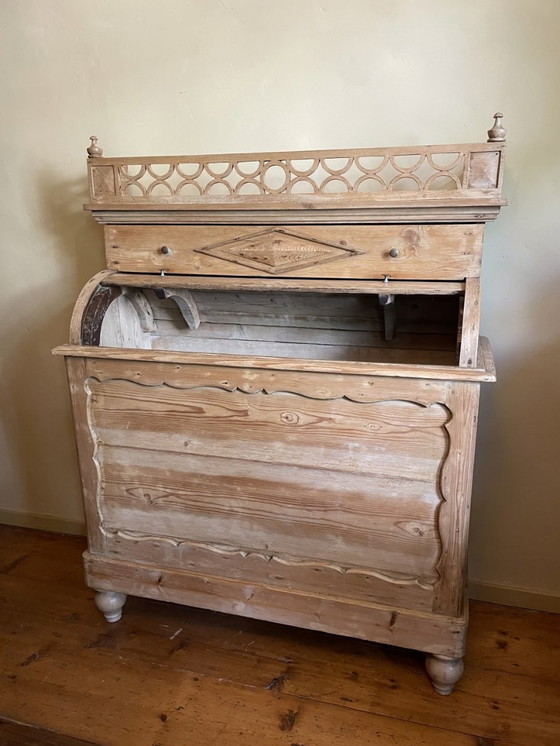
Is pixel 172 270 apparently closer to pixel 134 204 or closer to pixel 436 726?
pixel 134 204

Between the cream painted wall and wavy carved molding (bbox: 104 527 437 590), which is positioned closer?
wavy carved molding (bbox: 104 527 437 590)

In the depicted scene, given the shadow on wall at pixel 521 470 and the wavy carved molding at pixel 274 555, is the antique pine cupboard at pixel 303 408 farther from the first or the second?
the shadow on wall at pixel 521 470

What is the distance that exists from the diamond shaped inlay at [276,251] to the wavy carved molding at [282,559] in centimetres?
82

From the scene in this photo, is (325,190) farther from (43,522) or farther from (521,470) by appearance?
(43,522)

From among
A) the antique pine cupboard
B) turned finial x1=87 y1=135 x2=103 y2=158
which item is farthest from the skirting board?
turned finial x1=87 y1=135 x2=103 y2=158

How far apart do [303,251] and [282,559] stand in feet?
2.90

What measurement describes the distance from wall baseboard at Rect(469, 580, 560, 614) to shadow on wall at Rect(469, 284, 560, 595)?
0.02 m

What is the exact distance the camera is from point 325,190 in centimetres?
183

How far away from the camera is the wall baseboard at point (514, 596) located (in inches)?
76.3

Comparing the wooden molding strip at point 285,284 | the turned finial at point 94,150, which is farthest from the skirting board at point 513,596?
the turned finial at point 94,150

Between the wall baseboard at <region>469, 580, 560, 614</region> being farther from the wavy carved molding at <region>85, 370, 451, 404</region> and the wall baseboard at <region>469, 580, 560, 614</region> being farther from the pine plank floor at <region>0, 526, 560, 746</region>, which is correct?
the wavy carved molding at <region>85, 370, 451, 404</region>

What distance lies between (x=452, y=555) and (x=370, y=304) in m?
0.80

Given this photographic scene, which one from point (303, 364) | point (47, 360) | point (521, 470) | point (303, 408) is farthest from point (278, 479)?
point (47, 360)

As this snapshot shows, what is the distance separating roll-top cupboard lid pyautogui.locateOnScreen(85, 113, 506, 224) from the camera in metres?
1.45
